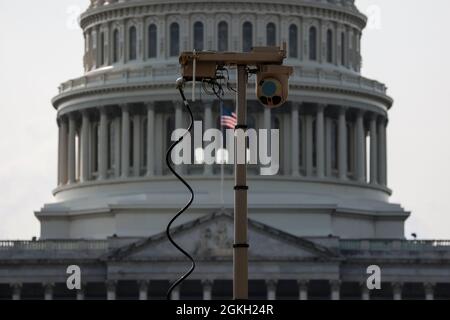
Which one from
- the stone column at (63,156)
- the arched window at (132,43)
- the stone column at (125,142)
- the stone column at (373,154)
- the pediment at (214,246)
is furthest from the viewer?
the stone column at (63,156)

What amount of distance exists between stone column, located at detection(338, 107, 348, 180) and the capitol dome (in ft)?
0.40

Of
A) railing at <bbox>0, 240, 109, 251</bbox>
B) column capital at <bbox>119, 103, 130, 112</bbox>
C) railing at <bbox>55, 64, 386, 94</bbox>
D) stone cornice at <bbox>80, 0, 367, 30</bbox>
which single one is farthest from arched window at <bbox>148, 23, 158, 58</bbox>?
railing at <bbox>0, 240, 109, 251</bbox>

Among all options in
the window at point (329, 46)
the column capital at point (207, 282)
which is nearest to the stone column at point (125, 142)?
the window at point (329, 46)

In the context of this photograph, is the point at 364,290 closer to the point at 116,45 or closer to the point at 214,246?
the point at 214,246

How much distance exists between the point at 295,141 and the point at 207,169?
25.7ft

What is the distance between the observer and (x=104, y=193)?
172 metres

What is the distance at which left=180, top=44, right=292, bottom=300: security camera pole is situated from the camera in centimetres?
2700

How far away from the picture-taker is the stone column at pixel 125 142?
6767 inches

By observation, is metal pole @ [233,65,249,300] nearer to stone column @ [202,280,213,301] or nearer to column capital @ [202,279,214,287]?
stone column @ [202,280,213,301]

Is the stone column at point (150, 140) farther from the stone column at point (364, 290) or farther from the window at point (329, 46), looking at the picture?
the stone column at point (364, 290)

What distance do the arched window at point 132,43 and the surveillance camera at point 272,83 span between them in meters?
148

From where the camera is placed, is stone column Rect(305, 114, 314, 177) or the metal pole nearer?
the metal pole
